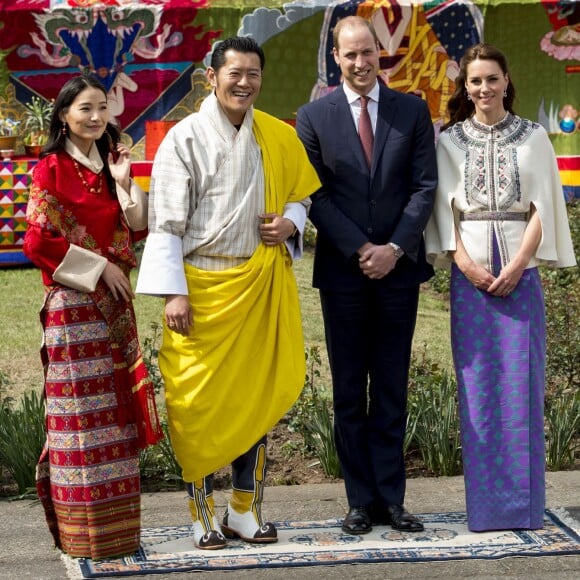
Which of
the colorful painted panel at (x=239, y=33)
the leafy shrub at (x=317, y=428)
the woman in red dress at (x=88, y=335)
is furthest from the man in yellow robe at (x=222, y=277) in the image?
the colorful painted panel at (x=239, y=33)

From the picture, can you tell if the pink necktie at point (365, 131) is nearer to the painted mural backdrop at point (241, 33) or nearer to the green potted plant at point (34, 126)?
the painted mural backdrop at point (241, 33)

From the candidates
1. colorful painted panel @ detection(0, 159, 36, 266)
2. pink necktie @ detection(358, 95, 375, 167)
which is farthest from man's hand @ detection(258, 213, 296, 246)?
colorful painted panel @ detection(0, 159, 36, 266)

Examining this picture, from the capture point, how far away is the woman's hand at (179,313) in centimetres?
452

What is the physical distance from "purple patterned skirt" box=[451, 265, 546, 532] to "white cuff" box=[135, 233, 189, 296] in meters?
1.19

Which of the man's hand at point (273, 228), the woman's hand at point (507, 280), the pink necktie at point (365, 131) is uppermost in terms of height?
the pink necktie at point (365, 131)

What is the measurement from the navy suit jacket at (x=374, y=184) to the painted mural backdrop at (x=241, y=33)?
6.28 meters

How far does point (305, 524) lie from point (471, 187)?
60.4 inches

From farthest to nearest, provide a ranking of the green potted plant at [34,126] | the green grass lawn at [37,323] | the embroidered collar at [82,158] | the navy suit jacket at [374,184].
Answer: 1. the green potted plant at [34,126]
2. the green grass lawn at [37,323]
3. the navy suit jacket at [374,184]
4. the embroidered collar at [82,158]

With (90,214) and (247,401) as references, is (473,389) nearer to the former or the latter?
(247,401)

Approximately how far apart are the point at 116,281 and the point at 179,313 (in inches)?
10.5

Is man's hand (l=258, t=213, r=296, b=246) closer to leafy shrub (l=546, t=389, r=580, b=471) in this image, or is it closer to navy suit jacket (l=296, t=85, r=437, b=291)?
navy suit jacket (l=296, t=85, r=437, b=291)

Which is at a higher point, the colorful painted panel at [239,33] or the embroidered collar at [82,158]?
the colorful painted panel at [239,33]

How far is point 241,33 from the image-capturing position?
36.0ft

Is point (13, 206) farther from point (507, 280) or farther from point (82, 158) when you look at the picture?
point (507, 280)
